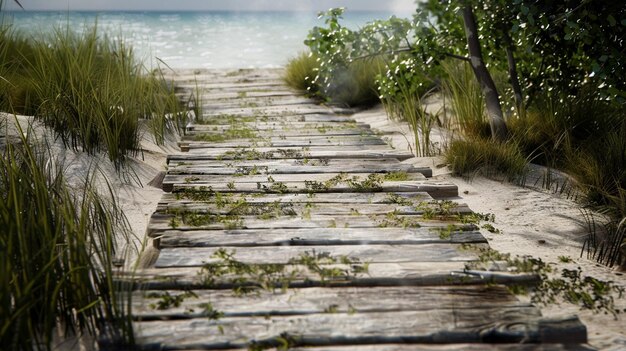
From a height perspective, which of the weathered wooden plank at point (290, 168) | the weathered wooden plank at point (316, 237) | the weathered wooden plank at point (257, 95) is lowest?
the weathered wooden plank at point (316, 237)

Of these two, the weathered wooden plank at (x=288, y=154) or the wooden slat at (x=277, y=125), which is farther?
the wooden slat at (x=277, y=125)

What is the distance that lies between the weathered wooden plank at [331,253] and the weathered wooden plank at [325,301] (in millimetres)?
242

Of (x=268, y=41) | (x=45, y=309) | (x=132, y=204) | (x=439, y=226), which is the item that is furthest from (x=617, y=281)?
(x=268, y=41)

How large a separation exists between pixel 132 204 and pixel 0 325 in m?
1.66

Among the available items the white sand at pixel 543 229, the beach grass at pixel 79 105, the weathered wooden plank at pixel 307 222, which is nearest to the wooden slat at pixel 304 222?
the weathered wooden plank at pixel 307 222

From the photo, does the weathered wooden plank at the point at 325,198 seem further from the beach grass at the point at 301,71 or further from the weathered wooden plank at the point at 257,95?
the beach grass at the point at 301,71

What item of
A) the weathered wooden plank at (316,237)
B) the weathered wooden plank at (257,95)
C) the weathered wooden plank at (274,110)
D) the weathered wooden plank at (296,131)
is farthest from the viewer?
the weathered wooden plank at (257,95)

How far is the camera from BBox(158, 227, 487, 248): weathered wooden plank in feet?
8.36

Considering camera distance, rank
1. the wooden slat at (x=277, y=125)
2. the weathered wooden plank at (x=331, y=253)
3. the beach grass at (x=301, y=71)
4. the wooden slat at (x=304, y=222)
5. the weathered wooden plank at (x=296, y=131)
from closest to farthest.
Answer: the weathered wooden plank at (x=331, y=253) < the wooden slat at (x=304, y=222) < the weathered wooden plank at (x=296, y=131) < the wooden slat at (x=277, y=125) < the beach grass at (x=301, y=71)

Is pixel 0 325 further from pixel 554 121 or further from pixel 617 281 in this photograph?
pixel 554 121

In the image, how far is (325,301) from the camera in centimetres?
205

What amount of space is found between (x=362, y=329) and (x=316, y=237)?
29.7 inches

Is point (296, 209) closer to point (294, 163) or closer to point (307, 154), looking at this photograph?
point (294, 163)

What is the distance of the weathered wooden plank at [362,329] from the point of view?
1835 mm
